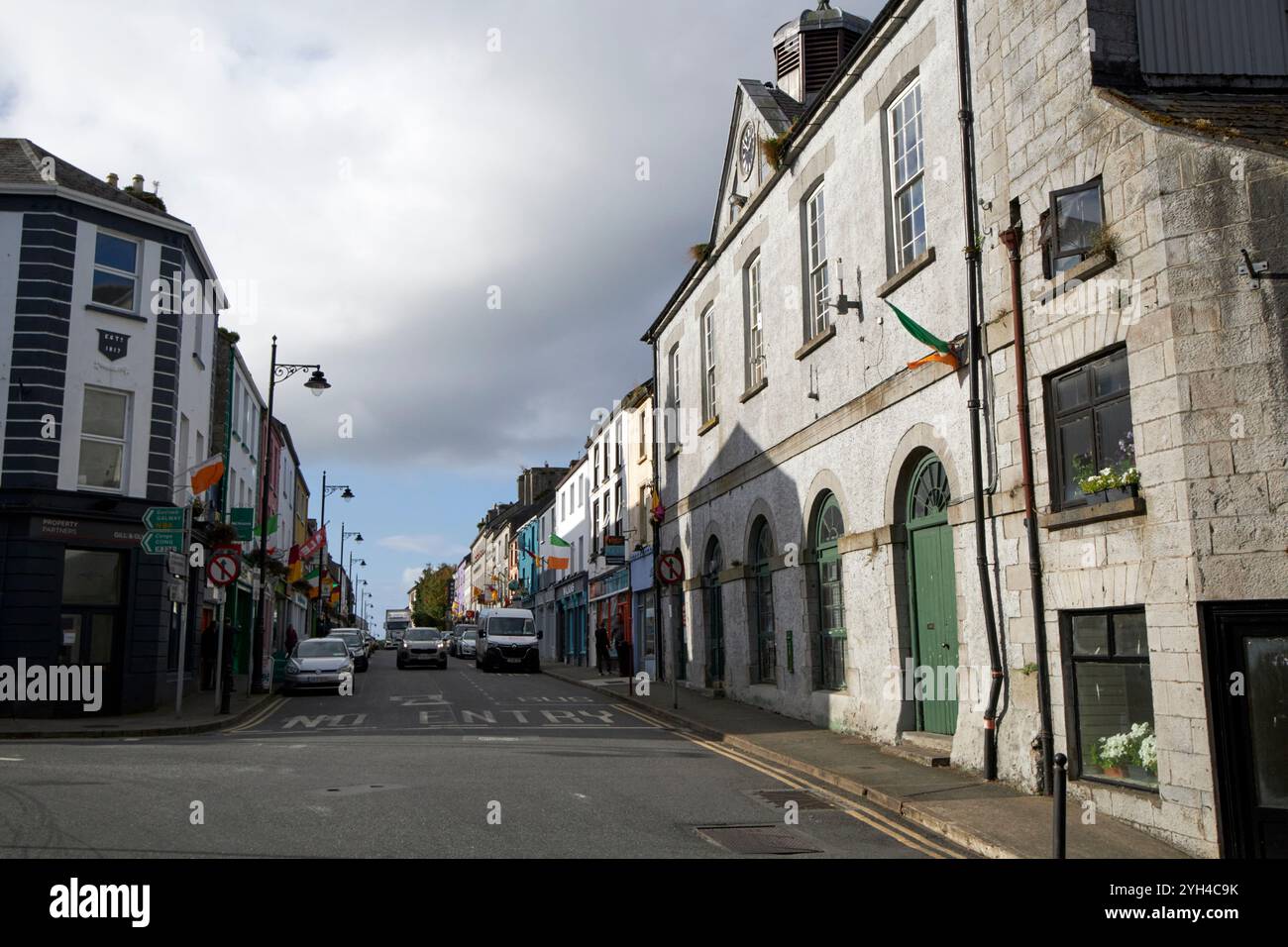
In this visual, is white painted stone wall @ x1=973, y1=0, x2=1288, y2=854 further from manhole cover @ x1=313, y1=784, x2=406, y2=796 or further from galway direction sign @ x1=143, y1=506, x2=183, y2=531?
galway direction sign @ x1=143, y1=506, x2=183, y2=531

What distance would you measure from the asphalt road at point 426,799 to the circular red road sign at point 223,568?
346 centimetres

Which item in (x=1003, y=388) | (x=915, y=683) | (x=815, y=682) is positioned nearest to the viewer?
(x=1003, y=388)

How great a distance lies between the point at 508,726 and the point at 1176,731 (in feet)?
38.4

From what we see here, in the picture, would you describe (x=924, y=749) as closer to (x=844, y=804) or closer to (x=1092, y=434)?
(x=844, y=804)

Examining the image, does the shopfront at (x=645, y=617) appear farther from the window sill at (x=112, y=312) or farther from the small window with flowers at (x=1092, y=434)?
the small window with flowers at (x=1092, y=434)

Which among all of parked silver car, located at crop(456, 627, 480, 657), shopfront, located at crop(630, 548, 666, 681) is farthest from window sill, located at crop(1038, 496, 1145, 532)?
parked silver car, located at crop(456, 627, 480, 657)

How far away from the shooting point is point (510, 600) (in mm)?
76938

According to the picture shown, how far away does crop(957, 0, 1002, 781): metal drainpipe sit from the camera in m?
11.1

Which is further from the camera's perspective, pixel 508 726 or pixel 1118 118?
pixel 508 726

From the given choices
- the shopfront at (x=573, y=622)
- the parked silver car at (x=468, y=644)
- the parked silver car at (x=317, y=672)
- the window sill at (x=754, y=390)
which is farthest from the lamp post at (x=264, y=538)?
the parked silver car at (x=468, y=644)

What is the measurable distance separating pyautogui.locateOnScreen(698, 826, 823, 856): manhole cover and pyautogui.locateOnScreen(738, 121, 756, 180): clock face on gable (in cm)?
1512

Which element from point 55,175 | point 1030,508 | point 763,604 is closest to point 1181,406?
point 1030,508
